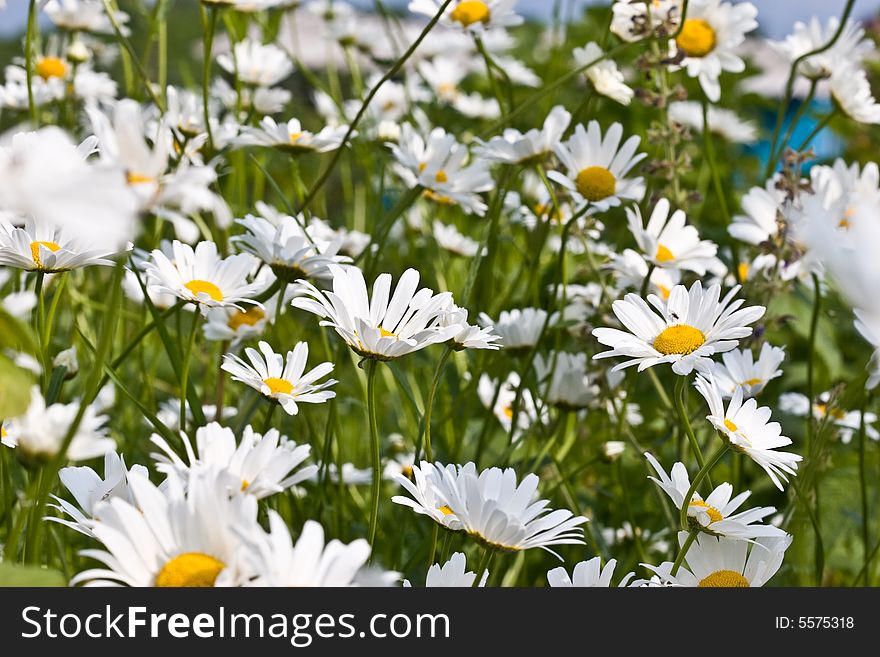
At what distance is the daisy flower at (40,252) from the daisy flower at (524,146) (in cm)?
35

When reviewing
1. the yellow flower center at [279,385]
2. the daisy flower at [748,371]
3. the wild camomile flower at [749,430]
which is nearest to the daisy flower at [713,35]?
the daisy flower at [748,371]

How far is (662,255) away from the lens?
2.76 ft

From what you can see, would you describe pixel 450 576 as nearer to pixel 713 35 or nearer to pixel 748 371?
pixel 748 371

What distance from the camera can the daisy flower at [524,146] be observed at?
837 millimetres

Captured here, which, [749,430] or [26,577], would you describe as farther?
[749,430]

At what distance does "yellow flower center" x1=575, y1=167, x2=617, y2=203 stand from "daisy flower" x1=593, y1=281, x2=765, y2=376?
20cm

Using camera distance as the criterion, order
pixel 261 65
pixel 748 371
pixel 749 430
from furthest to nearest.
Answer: pixel 261 65 < pixel 748 371 < pixel 749 430

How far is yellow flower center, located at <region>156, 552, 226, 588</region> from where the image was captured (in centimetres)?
42

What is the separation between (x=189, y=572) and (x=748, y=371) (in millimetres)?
508

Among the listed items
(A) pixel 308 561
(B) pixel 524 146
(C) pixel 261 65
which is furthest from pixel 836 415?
(C) pixel 261 65

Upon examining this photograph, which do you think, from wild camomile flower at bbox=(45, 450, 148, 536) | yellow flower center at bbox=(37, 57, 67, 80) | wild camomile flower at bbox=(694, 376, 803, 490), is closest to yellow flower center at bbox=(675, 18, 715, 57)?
wild camomile flower at bbox=(694, 376, 803, 490)

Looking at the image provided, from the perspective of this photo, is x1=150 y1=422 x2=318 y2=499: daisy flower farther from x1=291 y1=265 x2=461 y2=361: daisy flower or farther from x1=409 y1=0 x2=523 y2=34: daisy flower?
x1=409 y1=0 x2=523 y2=34: daisy flower

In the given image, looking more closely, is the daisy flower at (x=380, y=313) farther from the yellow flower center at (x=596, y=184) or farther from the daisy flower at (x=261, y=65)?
the daisy flower at (x=261, y=65)

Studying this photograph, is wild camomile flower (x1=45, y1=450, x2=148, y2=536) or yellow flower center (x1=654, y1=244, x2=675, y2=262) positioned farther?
yellow flower center (x1=654, y1=244, x2=675, y2=262)
